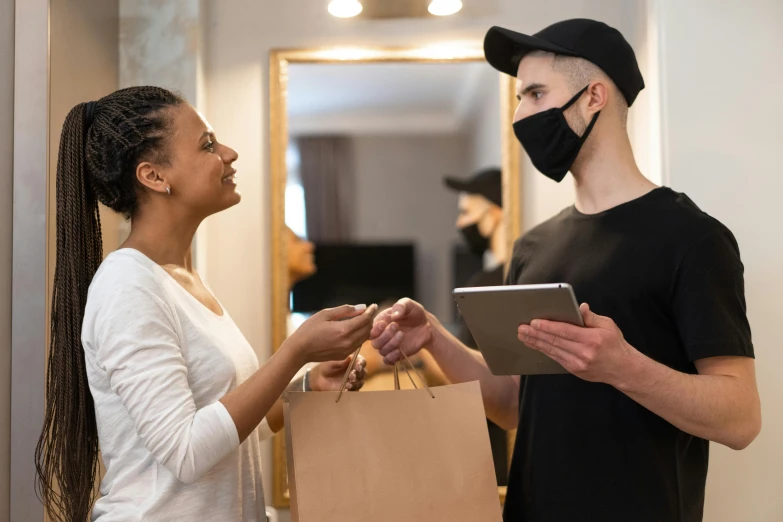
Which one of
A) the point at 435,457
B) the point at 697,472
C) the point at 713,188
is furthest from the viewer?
the point at 713,188

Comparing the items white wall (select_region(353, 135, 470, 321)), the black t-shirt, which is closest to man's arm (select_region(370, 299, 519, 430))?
the black t-shirt

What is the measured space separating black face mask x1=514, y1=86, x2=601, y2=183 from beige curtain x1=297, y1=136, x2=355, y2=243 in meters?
0.83

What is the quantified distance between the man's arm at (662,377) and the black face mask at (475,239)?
38.7 inches

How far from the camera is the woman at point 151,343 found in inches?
44.3

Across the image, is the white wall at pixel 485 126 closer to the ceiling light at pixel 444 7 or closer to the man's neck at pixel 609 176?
the ceiling light at pixel 444 7

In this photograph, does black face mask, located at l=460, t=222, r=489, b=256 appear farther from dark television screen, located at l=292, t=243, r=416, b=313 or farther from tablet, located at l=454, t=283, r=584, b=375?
tablet, located at l=454, t=283, r=584, b=375

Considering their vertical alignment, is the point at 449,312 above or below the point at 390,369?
above

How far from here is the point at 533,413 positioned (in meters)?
1.45

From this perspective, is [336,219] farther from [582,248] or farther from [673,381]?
[673,381]

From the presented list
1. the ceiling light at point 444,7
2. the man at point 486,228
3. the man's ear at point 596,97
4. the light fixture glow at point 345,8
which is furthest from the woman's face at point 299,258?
the man's ear at point 596,97

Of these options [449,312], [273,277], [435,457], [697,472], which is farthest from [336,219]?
[697,472]

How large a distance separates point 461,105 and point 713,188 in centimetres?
77

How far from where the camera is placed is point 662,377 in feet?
3.83

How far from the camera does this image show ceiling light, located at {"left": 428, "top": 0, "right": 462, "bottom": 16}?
2.18 m
